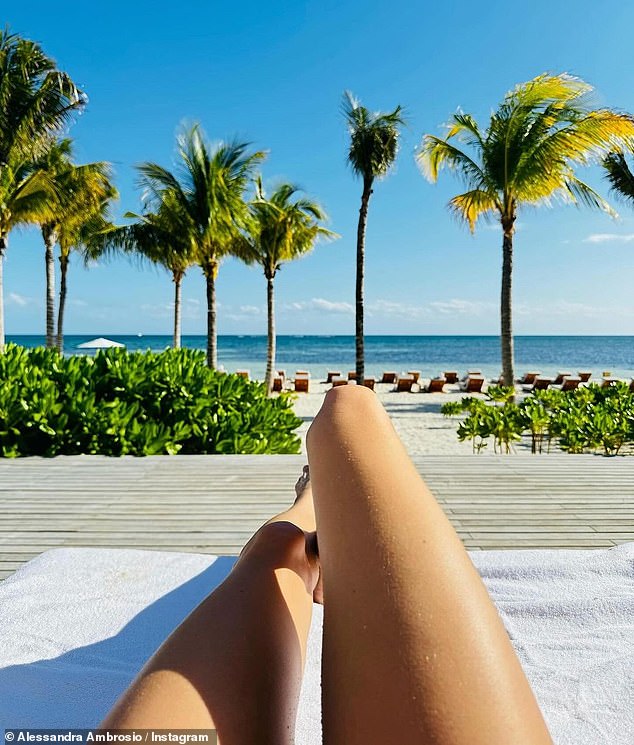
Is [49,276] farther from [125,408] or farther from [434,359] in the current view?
[434,359]

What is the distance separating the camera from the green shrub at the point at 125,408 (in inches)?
165

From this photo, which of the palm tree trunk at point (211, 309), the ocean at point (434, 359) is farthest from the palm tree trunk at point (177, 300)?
the ocean at point (434, 359)

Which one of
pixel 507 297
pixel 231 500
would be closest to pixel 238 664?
pixel 231 500

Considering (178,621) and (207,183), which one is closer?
(178,621)

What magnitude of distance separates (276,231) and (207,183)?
149 inches

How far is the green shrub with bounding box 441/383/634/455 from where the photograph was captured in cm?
530

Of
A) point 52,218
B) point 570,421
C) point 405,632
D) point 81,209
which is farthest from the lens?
point 81,209

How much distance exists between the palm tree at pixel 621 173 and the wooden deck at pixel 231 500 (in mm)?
11129

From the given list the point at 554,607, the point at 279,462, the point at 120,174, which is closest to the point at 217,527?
the point at 279,462

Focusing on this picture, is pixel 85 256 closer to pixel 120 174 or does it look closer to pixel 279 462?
pixel 120 174

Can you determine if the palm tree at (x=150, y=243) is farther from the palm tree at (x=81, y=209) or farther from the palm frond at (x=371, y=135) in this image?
the palm frond at (x=371, y=135)

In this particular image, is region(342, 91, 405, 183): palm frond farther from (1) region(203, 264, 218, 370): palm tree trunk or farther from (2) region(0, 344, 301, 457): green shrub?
(2) region(0, 344, 301, 457): green shrub

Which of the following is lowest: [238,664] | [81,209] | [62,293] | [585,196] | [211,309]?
[238,664]

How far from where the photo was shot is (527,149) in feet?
32.4
